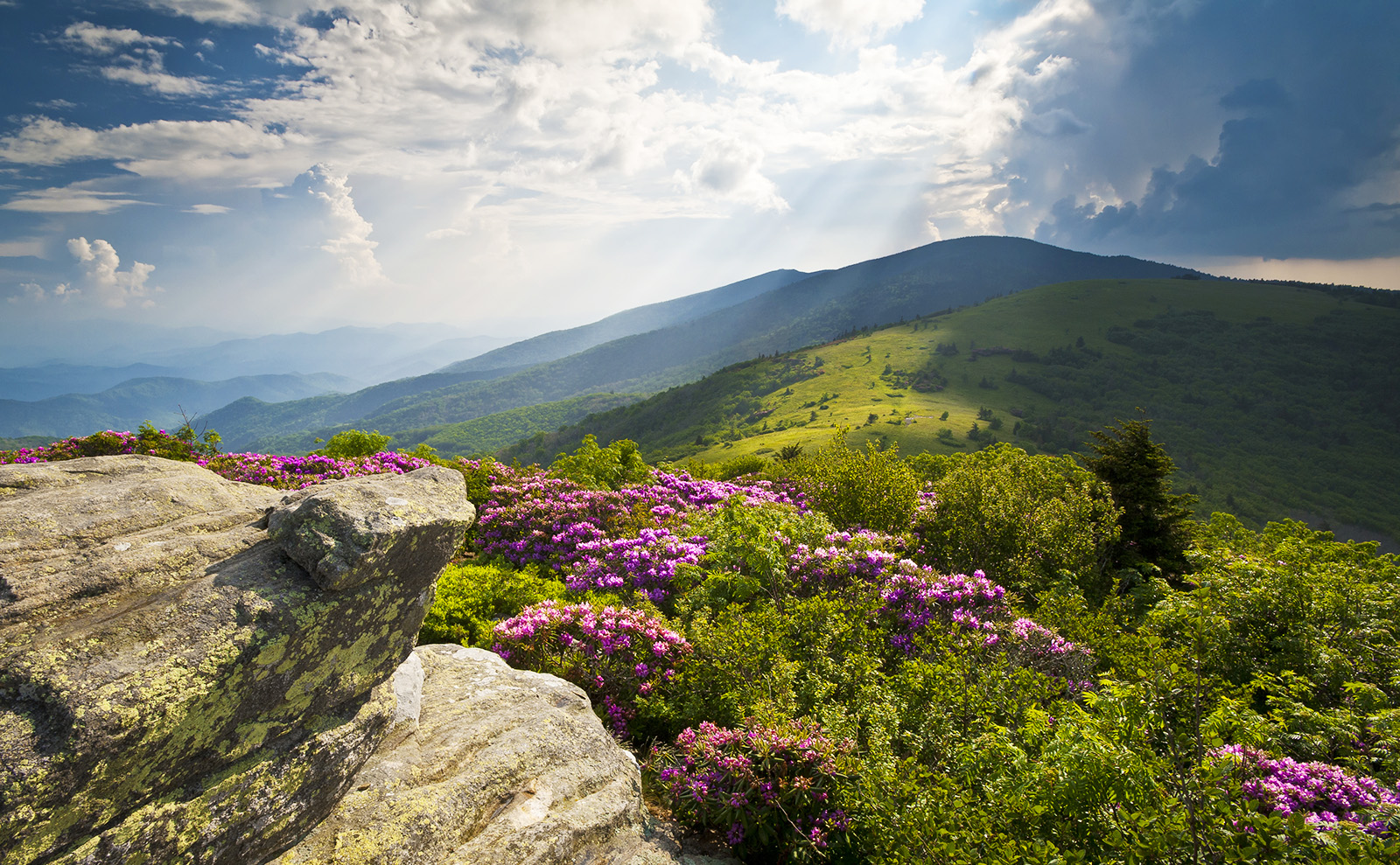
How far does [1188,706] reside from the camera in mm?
6777

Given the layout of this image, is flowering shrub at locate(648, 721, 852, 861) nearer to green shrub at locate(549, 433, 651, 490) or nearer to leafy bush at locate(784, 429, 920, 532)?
leafy bush at locate(784, 429, 920, 532)

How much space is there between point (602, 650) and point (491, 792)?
3497 mm

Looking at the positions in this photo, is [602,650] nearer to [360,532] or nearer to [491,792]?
[491,792]

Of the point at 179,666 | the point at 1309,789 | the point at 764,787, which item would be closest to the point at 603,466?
the point at 764,787

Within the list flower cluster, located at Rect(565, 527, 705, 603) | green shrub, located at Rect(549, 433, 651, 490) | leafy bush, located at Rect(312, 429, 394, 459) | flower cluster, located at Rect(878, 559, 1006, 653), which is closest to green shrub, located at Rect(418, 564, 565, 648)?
flower cluster, located at Rect(565, 527, 705, 603)

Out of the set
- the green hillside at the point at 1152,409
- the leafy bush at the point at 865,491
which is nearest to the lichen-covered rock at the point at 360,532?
the leafy bush at the point at 865,491

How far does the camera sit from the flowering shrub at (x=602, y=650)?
8.47 meters

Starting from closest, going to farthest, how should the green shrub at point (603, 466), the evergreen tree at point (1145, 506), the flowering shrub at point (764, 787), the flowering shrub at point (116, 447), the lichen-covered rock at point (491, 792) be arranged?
1. the lichen-covered rock at point (491, 792)
2. the flowering shrub at point (764, 787)
3. the flowering shrub at point (116, 447)
4. the evergreen tree at point (1145, 506)
5. the green shrub at point (603, 466)

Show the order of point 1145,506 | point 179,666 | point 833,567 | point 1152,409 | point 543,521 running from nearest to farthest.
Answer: point 179,666, point 833,567, point 543,521, point 1145,506, point 1152,409

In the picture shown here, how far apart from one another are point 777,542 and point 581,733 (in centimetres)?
592

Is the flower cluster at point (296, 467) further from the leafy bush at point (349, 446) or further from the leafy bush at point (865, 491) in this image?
the leafy bush at point (865, 491)

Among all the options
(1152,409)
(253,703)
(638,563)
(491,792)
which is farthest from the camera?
(1152,409)

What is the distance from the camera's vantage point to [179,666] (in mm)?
3857

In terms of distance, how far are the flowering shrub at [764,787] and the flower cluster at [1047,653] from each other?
4.45m
